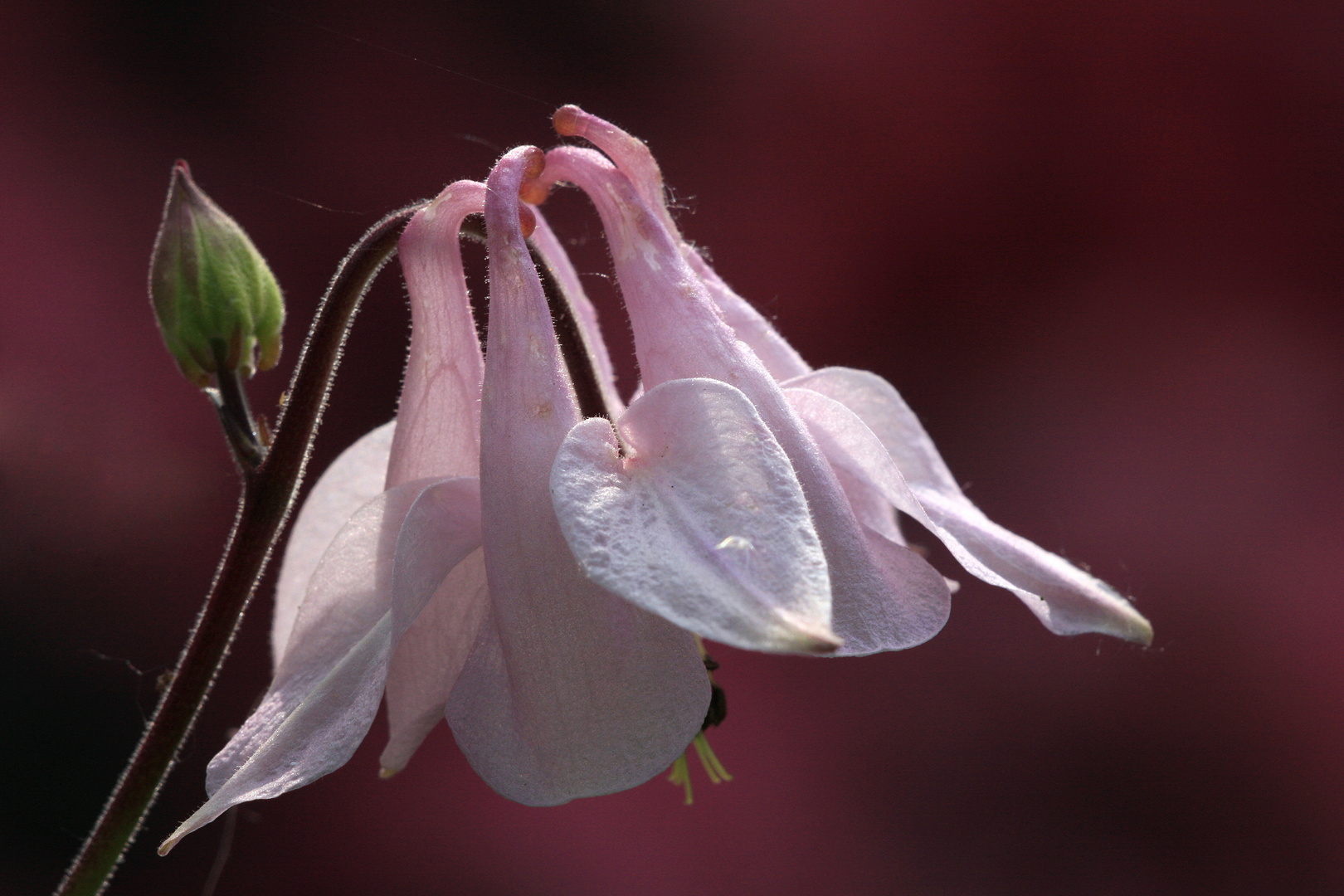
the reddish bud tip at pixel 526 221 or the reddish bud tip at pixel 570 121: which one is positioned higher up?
the reddish bud tip at pixel 570 121

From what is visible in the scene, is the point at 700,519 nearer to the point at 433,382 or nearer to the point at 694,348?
the point at 694,348

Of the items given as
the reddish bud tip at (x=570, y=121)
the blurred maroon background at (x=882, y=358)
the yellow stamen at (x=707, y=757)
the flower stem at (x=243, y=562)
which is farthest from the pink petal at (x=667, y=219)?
the blurred maroon background at (x=882, y=358)

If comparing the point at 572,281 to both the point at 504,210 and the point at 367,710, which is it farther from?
the point at 367,710

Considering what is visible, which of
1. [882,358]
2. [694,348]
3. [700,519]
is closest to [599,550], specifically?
[700,519]

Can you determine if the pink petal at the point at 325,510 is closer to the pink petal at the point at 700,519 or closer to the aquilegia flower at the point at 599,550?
the aquilegia flower at the point at 599,550

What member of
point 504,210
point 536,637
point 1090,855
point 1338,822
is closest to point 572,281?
point 504,210

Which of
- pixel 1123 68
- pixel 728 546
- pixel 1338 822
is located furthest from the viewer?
pixel 1123 68
